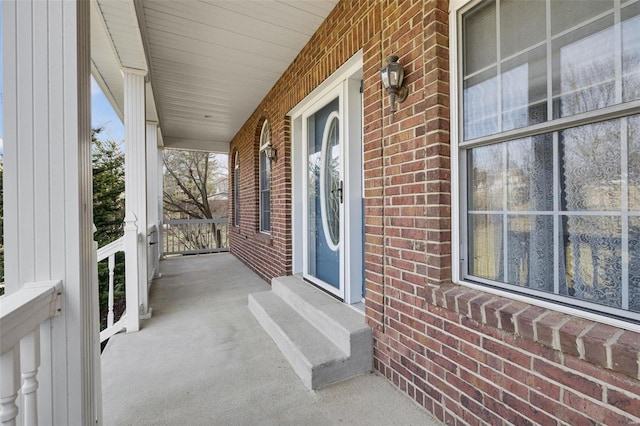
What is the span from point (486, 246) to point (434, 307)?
17.9 inches

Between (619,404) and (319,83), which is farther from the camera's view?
(319,83)

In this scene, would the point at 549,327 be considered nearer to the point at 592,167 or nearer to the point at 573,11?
the point at 592,167

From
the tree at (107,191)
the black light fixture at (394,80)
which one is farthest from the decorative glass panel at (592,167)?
the tree at (107,191)

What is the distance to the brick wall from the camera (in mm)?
1138

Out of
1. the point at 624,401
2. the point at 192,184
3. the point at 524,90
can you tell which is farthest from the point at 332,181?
the point at 192,184

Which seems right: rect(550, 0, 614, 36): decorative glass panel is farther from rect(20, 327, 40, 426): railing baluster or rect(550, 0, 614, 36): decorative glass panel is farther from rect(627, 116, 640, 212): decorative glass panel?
rect(20, 327, 40, 426): railing baluster

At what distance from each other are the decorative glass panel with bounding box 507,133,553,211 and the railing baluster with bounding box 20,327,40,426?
2.06 meters

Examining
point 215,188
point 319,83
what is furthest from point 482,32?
point 215,188

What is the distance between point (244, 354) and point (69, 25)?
234 centimetres

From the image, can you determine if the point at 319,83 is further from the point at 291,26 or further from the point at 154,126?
the point at 154,126

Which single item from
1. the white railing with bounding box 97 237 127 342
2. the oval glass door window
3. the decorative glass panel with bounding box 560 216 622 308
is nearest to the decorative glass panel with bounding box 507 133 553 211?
the decorative glass panel with bounding box 560 216 622 308

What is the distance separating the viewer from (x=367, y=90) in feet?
7.44

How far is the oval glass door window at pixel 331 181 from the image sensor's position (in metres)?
2.96

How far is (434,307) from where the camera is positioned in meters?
1.75
